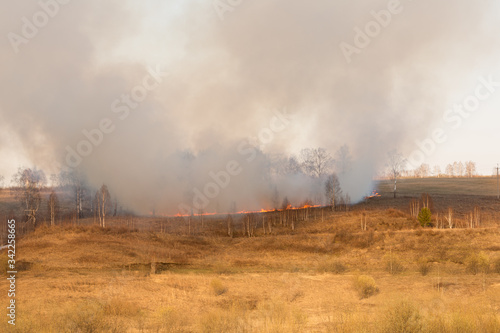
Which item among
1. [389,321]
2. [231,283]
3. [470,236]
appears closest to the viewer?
[389,321]

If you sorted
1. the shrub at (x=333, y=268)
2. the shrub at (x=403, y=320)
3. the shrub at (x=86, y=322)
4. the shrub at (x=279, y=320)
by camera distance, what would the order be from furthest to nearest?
1. the shrub at (x=333, y=268)
2. the shrub at (x=86, y=322)
3. the shrub at (x=279, y=320)
4. the shrub at (x=403, y=320)

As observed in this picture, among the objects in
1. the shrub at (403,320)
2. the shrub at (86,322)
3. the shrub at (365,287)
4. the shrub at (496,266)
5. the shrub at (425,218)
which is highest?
the shrub at (403,320)

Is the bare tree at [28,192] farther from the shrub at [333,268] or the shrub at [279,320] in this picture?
the shrub at [279,320]

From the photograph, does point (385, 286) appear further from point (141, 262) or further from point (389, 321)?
point (141, 262)

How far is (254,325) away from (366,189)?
88.7 metres

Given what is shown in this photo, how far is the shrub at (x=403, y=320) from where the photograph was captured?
11.4 m

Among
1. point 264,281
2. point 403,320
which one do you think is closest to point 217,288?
point 264,281

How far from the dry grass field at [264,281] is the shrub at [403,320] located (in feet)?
0.13

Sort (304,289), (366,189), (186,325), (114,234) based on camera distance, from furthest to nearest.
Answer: (366,189)
(114,234)
(304,289)
(186,325)

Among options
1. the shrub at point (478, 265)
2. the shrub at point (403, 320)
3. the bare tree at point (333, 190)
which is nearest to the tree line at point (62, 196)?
the bare tree at point (333, 190)

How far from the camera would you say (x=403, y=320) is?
459 inches

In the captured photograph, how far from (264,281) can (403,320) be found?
16373 millimetres

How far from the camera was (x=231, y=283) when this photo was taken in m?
26.3

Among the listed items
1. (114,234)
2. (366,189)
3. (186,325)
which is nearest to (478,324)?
(186,325)
